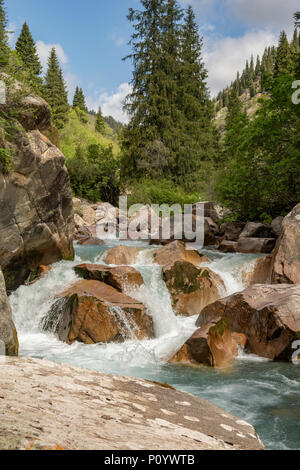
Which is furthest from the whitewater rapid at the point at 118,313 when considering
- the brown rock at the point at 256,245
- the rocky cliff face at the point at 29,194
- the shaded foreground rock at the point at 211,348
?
the brown rock at the point at 256,245

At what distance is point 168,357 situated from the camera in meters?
6.80

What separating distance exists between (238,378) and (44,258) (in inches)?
249

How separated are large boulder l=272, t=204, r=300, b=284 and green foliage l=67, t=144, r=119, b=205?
20.1 metres

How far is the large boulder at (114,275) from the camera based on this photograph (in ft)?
29.2

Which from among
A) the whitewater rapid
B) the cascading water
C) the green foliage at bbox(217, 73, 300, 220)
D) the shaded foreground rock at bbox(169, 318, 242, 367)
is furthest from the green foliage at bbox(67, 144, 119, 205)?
the shaded foreground rock at bbox(169, 318, 242, 367)

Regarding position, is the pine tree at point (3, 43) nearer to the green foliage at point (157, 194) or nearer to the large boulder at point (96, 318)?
the large boulder at point (96, 318)

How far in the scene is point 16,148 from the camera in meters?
7.69

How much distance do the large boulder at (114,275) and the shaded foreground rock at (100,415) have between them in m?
5.51

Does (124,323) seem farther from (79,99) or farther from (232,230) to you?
(79,99)

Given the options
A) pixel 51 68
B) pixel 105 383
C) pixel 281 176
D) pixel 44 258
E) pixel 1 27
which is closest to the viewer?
pixel 105 383

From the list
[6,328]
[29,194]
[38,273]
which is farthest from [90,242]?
[6,328]

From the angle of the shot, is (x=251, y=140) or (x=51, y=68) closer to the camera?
(x=251, y=140)
